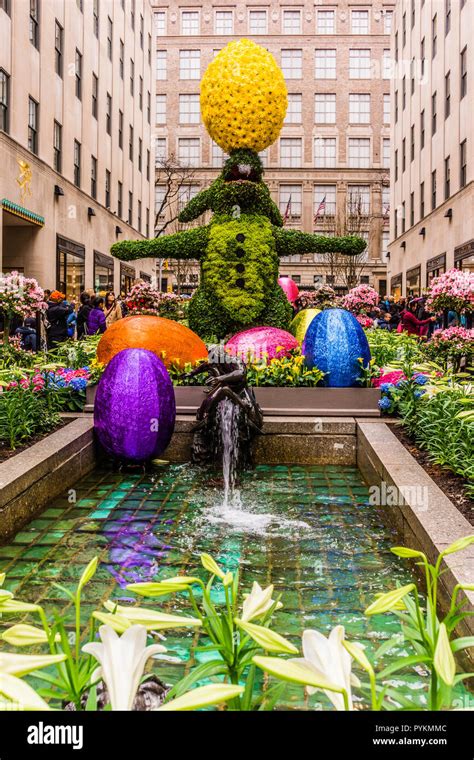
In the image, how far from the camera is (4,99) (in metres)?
19.6

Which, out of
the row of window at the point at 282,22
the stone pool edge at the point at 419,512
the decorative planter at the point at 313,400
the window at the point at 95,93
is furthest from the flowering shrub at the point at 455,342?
the row of window at the point at 282,22

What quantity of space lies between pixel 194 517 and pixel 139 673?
157 inches

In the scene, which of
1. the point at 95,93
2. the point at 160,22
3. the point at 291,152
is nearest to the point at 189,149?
the point at 291,152

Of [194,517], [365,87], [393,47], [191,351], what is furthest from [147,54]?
[194,517]

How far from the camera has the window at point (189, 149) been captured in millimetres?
58344

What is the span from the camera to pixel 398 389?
8.39 metres

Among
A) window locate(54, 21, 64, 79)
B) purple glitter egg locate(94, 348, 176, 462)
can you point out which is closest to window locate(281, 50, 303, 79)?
window locate(54, 21, 64, 79)

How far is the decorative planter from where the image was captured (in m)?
8.21

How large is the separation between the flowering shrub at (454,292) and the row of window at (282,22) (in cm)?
5631

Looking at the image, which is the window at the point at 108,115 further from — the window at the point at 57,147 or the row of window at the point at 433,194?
the row of window at the point at 433,194

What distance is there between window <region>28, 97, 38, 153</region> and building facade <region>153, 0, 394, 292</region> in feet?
112

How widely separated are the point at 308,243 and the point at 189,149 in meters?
50.9

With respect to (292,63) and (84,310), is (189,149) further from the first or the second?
(84,310)
